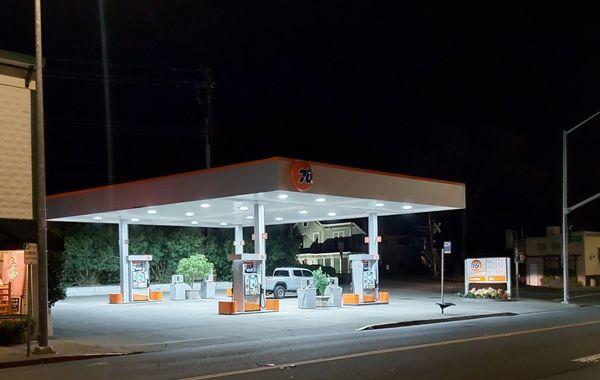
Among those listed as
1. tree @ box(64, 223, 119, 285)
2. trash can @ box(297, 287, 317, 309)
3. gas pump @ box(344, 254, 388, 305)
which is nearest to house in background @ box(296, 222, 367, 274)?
tree @ box(64, 223, 119, 285)

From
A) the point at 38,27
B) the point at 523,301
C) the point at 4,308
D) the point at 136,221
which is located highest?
the point at 38,27

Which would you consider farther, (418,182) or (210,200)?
(418,182)

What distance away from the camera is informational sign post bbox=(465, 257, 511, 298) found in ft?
118

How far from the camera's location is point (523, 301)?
3491cm

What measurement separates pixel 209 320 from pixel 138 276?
1250cm

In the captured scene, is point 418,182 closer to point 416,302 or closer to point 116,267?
point 416,302

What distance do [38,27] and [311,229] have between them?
6203 centimetres

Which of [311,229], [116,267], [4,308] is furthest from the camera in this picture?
[311,229]

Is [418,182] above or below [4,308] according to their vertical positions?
above

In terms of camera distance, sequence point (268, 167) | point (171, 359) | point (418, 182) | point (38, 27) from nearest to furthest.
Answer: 1. point (171, 359)
2. point (38, 27)
3. point (268, 167)
4. point (418, 182)

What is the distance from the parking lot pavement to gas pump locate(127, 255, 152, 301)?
4.59ft

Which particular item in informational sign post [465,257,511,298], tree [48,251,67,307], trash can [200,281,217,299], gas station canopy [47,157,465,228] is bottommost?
trash can [200,281,217,299]

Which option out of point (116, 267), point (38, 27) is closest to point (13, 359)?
point (38, 27)

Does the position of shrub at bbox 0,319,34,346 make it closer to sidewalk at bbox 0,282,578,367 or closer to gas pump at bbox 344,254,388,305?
sidewalk at bbox 0,282,578,367
